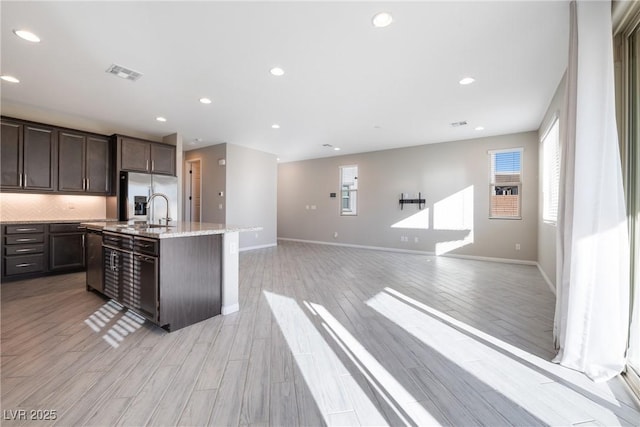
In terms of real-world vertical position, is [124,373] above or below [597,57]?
below

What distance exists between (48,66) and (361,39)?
11.9ft

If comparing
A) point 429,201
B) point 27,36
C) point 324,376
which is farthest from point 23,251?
point 429,201

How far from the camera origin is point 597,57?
1.80 m

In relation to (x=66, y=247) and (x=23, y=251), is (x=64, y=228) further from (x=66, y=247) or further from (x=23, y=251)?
(x=23, y=251)

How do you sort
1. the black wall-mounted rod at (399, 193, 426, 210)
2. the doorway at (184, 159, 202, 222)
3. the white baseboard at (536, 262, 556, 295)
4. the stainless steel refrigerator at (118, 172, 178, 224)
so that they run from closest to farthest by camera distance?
the white baseboard at (536, 262, 556, 295) < the stainless steel refrigerator at (118, 172, 178, 224) < the black wall-mounted rod at (399, 193, 426, 210) < the doorway at (184, 159, 202, 222)

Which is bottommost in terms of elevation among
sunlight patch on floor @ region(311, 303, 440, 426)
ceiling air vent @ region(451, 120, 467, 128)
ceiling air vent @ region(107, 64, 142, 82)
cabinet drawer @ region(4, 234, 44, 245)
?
sunlight patch on floor @ region(311, 303, 440, 426)

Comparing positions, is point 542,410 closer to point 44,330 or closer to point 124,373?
point 124,373

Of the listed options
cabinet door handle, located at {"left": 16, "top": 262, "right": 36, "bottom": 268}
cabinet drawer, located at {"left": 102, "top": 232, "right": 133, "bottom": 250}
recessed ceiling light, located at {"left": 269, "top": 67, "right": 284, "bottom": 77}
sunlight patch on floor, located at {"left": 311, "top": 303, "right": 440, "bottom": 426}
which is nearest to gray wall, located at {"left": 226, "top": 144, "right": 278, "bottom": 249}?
cabinet door handle, located at {"left": 16, "top": 262, "right": 36, "bottom": 268}

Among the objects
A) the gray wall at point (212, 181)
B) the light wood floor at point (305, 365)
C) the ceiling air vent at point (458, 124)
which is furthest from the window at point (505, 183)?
the gray wall at point (212, 181)

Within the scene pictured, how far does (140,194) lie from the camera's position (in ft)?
16.6

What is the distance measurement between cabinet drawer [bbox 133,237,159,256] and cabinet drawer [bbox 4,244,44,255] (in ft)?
10.0

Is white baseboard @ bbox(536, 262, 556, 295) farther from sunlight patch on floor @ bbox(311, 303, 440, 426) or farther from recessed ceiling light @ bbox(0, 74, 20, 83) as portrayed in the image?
recessed ceiling light @ bbox(0, 74, 20, 83)

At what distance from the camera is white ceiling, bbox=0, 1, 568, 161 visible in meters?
2.20

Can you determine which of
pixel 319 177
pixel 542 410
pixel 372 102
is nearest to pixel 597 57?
pixel 542 410
